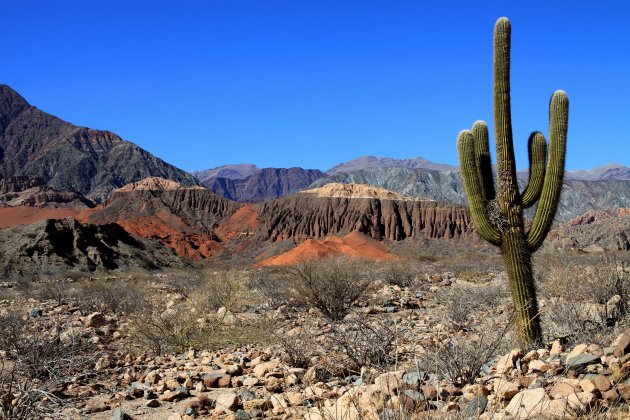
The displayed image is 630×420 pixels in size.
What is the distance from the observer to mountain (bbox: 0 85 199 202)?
15225 cm

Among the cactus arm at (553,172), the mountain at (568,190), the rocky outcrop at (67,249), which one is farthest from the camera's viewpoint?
the mountain at (568,190)

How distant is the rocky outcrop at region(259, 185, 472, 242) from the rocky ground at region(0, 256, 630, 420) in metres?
59.9

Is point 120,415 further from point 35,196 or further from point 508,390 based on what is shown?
point 35,196

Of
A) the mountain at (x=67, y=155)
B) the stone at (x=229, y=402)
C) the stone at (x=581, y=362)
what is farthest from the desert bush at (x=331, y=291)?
the mountain at (x=67, y=155)

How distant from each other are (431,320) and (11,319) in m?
7.03

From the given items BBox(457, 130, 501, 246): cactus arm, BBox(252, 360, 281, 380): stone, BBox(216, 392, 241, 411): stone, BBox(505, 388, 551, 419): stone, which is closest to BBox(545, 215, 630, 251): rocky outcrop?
BBox(457, 130, 501, 246): cactus arm

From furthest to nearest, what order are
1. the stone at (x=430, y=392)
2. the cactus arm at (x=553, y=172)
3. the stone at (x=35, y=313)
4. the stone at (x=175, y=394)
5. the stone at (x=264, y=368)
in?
the stone at (x=35, y=313) → the cactus arm at (x=553, y=172) → the stone at (x=264, y=368) → the stone at (x=175, y=394) → the stone at (x=430, y=392)

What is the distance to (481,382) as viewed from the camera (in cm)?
486

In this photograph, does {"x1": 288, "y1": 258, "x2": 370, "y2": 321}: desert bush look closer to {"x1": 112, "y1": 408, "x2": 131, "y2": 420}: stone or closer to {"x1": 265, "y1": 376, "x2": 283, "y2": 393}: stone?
{"x1": 265, "y1": 376, "x2": 283, "y2": 393}: stone

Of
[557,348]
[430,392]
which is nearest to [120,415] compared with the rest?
[430,392]

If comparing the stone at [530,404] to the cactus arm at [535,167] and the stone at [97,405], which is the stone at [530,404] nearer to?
the stone at [97,405]

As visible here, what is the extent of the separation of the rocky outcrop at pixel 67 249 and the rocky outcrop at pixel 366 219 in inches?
1066

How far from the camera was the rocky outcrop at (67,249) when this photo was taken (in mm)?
38094

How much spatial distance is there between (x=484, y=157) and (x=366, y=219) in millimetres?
64256
